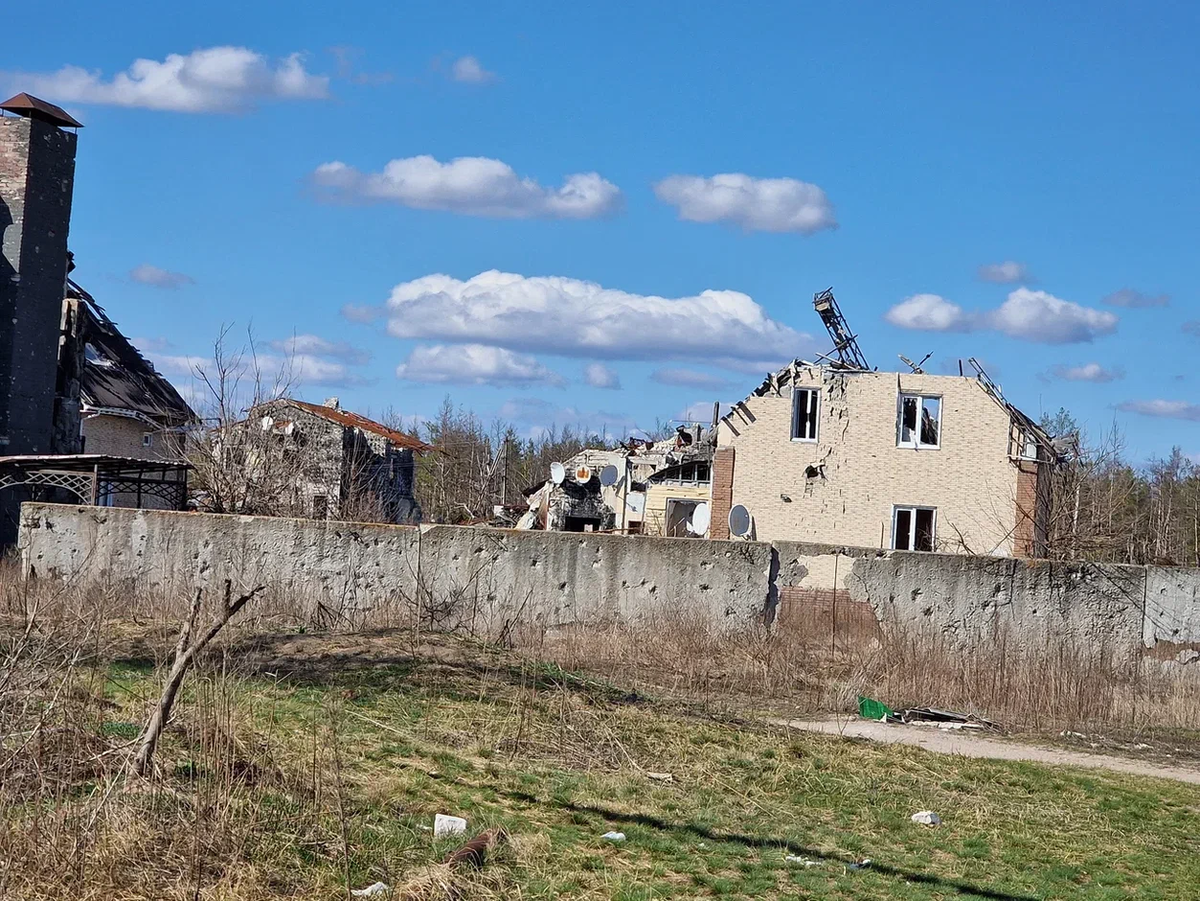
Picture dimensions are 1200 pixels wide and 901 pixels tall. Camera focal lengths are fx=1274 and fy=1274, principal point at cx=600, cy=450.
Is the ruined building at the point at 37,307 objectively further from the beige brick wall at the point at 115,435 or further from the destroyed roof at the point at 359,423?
the destroyed roof at the point at 359,423

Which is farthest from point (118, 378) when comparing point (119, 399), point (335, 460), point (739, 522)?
point (739, 522)

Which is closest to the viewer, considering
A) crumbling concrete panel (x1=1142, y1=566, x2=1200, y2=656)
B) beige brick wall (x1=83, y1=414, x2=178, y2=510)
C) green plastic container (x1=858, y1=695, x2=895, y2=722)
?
green plastic container (x1=858, y1=695, x2=895, y2=722)

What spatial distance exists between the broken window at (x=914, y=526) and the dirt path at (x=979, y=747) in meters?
21.3

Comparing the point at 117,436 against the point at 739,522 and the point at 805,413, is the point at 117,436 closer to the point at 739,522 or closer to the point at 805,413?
the point at 739,522

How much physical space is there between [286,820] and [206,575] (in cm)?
1247

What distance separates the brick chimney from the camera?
27.5 m

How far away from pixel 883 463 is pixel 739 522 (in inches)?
178

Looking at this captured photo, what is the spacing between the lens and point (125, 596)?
17.6 meters

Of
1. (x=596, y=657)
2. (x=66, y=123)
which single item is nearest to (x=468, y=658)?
(x=596, y=657)

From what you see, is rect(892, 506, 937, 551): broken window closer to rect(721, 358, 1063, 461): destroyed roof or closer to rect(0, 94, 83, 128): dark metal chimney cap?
rect(721, 358, 1063, 461): destroyed roof

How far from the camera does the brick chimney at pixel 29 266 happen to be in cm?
2755

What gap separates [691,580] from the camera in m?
18.5

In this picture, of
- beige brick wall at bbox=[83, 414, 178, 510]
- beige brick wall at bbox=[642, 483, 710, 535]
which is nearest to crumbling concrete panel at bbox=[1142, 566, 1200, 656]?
beige brick wall at bbox=[83, 414, 178, 510]

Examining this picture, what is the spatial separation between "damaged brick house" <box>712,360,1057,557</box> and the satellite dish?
160 centimetres
